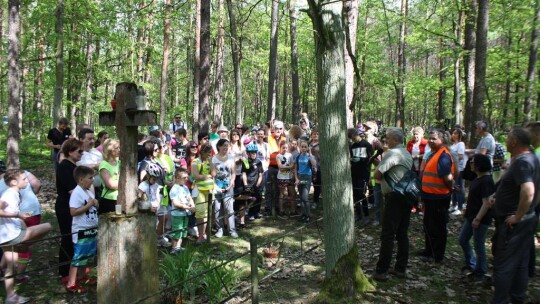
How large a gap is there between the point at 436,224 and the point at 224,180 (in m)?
3.93

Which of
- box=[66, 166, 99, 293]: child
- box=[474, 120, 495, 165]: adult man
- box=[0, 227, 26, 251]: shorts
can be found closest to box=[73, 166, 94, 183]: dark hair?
box=[66, 166, 99, 293]: child

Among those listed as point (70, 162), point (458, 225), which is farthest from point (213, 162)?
point (458, 225)

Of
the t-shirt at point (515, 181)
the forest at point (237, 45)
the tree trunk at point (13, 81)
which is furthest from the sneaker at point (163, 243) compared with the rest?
the tree trunk at point (13, 81)

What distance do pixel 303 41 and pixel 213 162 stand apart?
83.4 feet

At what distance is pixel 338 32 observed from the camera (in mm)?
4227

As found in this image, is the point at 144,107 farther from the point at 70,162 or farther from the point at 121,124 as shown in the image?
the point at 70,162

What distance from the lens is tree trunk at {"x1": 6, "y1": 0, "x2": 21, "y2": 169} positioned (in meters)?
9.86

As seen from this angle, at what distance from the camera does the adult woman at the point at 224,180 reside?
24.6 ft

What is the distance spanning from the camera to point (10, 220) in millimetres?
4828

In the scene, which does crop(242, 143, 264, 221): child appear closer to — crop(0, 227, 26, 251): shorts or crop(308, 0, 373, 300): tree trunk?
crop(308, 0, 373, 300): tree trunk

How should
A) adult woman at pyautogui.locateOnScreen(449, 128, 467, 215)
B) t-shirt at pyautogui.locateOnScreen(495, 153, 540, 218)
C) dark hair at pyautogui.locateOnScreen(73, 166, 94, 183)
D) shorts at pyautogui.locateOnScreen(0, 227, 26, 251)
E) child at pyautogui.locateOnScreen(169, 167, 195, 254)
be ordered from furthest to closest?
adult woman at pyautogui.locateOnScreen(449, 128, 467, 215), child at pyautogui.locateOnScreen(169, 167, 195, 254), dark hair at pyautogui.locateOnScreen(73, 166, 94, 183), shorts at pyautogui.locateOnScreen(0, 227, 26, 251), t-shirt at pyautogui.locateOnScreen(495, 153, 540, 218)

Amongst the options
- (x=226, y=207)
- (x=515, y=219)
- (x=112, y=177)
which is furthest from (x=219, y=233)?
(x=515, y=219)

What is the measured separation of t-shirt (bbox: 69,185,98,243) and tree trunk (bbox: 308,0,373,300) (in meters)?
3.14

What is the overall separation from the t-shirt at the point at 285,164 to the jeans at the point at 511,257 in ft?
16.3
